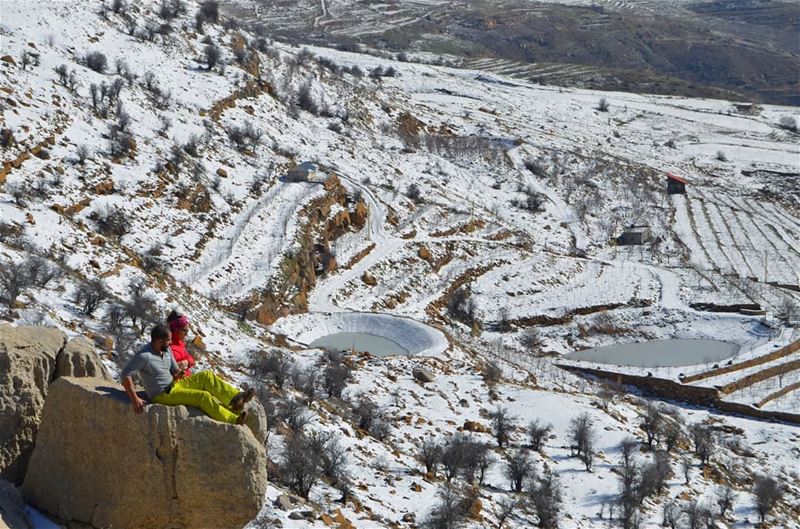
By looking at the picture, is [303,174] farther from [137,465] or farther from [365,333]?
[137,465]

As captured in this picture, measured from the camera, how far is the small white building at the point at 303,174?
39281 mm

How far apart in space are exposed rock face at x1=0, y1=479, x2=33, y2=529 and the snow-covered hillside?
4042 mm

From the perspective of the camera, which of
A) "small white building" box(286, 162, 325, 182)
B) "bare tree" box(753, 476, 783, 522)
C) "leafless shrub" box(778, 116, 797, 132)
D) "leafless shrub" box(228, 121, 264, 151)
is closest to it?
"bare tree" box(753, 476, 783, 522)

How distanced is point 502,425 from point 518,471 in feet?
8.70

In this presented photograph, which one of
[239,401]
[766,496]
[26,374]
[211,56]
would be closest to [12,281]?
[26,374]

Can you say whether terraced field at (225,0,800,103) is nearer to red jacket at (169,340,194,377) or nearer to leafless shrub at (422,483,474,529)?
leafless shrub at (422,483,474,529)

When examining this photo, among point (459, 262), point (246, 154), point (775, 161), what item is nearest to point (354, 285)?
point (459, 262)

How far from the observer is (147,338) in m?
18.9

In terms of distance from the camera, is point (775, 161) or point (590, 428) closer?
point (590, 428)

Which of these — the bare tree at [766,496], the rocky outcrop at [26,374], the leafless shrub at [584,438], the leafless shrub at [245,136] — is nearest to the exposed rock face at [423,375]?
the leafless shrub at [584,438]

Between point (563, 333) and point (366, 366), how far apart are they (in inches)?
498

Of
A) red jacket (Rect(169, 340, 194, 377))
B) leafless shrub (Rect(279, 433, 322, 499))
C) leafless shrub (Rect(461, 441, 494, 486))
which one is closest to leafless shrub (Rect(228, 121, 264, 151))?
leafless shrub (Rect(461, 441, 494, 486))

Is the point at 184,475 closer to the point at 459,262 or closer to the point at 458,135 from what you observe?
the point at 459,262

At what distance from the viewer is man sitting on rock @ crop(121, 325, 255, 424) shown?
25.4ft
